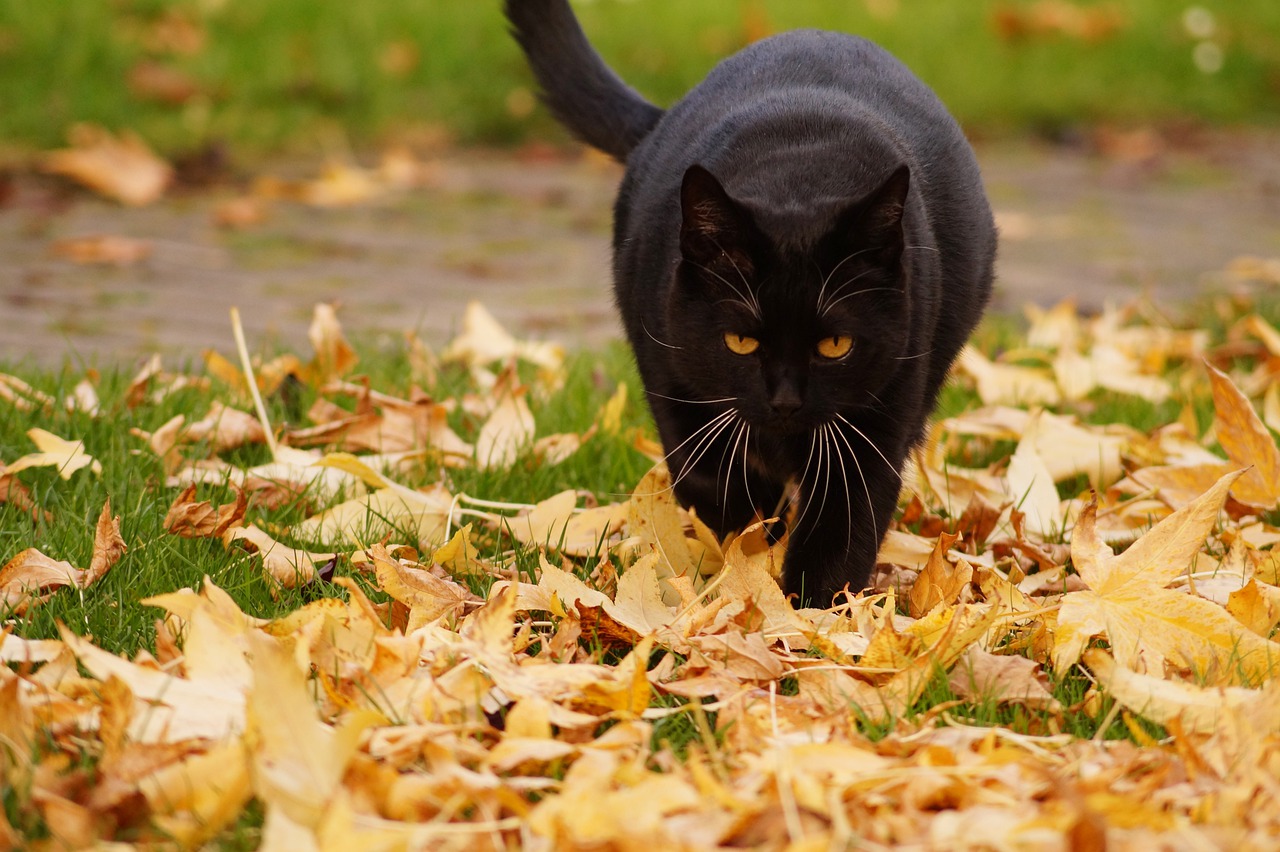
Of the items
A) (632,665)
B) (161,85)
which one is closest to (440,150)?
(161,85)

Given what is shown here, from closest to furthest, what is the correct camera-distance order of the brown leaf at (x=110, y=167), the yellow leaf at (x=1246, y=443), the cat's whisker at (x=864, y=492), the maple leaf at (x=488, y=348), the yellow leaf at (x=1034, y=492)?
1. the cat's whisker at (x=864, y=492)
2. the yellow leaf at (x=1246, y=443)
3. the yellow leaf at (x=1034, y=492)
4. the maple leaf at (x=488, y=348)
5. the brown leaf at (x=110, y=167)

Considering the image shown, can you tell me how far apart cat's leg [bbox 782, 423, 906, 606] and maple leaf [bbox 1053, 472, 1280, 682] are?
428mm

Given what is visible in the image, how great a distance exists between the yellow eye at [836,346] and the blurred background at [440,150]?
1.82 metres

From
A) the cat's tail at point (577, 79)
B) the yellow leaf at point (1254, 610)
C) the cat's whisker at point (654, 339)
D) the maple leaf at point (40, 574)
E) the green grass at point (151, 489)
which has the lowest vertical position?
the green grass at point (151, 489)

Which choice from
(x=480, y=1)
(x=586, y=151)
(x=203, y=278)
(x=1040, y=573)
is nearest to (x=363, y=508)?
(x=1040, y=573)

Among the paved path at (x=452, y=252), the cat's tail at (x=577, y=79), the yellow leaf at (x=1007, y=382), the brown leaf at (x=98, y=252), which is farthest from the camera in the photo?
the brown leaf at (x=98, y=252)

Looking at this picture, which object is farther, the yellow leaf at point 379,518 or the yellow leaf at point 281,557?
the yellow leaf at point 379,518

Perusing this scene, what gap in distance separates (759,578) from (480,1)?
5.34 m

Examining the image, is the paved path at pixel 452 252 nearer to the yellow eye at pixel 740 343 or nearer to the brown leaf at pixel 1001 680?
the yellow eye at pixel 740 343

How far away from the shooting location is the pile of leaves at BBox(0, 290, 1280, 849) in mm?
1338

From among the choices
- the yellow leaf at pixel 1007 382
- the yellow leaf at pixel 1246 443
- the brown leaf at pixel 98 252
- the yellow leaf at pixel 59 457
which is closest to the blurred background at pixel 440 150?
the brown leaf at pixel 98 252

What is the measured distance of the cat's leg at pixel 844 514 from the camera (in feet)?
7.14

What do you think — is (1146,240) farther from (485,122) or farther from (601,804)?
(601,804)

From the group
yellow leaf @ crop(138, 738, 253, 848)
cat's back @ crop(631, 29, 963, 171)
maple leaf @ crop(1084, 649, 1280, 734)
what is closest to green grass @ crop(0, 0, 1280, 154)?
cat's back @ crop(631, 29, 963, 171)
